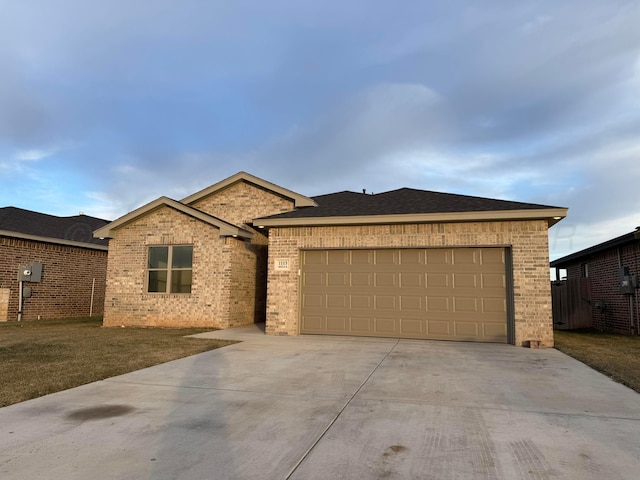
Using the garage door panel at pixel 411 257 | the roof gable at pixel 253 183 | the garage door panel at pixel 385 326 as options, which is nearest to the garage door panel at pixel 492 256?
the garage door panel at pixel 411 257

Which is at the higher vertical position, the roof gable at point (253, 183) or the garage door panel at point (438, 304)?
the roof gable at point (253, 183)

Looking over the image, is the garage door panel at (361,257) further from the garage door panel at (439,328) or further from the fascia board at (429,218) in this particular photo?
the garage door panel at (439,328)

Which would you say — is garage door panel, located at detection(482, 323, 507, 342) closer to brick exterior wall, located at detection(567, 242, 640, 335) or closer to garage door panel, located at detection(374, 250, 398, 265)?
garage door panel, located at detection(374, 250, 398, 265)

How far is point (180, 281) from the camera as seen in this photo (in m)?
14.5

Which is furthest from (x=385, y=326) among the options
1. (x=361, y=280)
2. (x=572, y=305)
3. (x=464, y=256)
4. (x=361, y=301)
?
(x=572, y=305)

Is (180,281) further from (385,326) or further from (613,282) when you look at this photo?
(613,282)

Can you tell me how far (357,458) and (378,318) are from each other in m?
7.94

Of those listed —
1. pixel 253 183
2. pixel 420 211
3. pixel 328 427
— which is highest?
pixel 253 183

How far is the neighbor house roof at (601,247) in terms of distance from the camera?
1273cm

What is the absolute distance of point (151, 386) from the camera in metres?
6.00

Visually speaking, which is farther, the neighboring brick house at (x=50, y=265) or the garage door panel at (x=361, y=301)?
the neighboring brick house at (x=50, y=265)

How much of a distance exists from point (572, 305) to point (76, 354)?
1650 cm

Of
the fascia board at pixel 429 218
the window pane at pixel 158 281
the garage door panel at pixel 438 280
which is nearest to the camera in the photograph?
the fascia board at pixel 429 218

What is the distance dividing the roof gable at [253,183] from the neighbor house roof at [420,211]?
10.8ft
